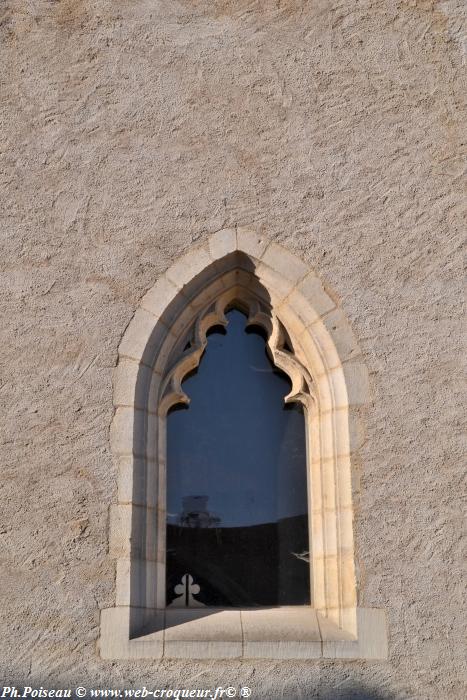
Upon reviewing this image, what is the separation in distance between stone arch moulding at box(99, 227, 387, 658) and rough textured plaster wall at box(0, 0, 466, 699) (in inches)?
3.0

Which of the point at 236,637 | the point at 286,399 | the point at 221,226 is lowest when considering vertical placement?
the point at 236,637

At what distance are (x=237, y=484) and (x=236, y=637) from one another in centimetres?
88

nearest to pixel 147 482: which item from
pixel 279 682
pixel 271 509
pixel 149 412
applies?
pixel 149 412

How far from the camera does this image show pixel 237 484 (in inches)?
232

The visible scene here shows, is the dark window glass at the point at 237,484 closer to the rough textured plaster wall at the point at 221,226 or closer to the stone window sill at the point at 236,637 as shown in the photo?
the stone window sill at the point at 236,637

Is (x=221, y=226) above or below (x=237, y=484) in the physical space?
above

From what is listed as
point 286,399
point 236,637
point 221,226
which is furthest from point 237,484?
point 221,226

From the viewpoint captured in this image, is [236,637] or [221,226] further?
[221,226]

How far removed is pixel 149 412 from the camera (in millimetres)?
5680

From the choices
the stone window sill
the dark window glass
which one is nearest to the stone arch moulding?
the stone window sill

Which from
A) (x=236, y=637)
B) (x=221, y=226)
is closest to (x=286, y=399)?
(x=221, y=226)

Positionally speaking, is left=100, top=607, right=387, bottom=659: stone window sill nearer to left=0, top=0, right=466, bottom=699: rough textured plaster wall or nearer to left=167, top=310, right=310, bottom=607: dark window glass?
left=0, top=0, right=466, bottom=699: rough textured plaster wall

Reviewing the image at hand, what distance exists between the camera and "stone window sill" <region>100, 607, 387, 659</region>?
5223mm

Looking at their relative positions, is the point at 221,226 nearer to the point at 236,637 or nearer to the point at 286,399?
the point at 286,399
